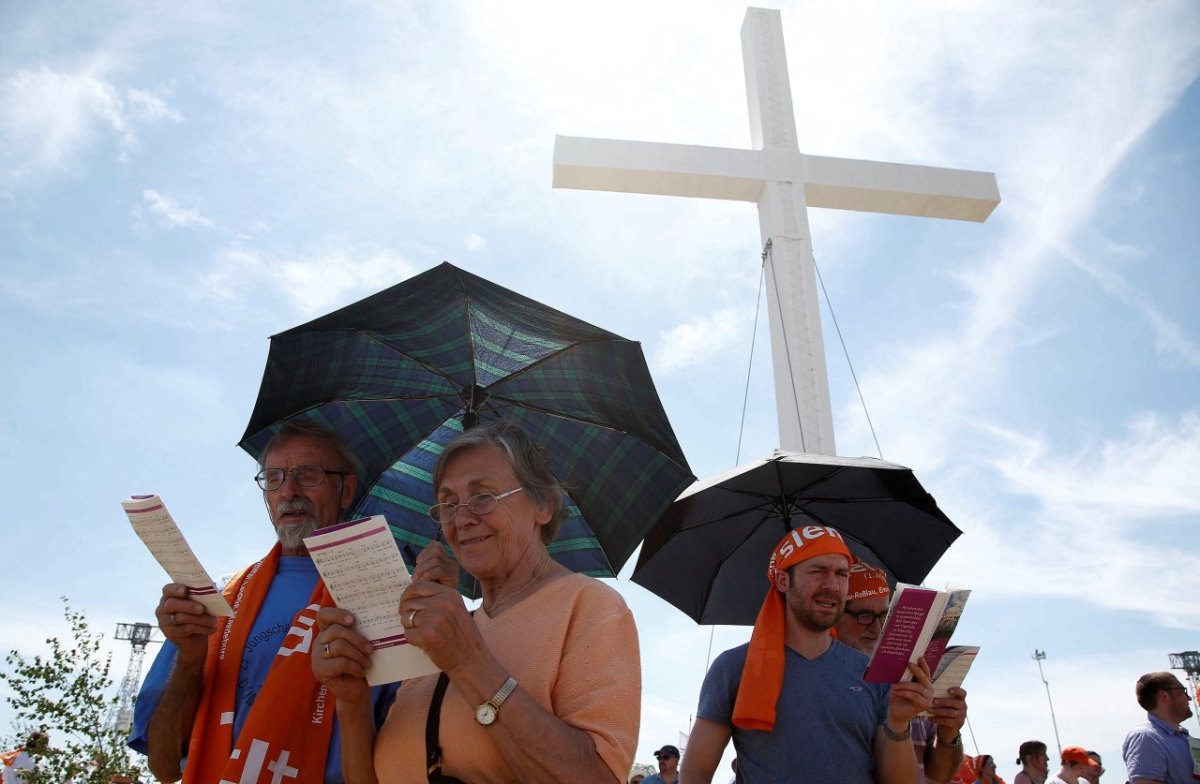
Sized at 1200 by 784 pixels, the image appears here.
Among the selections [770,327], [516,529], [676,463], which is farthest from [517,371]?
[770,327]

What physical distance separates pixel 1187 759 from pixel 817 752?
4.01 metres

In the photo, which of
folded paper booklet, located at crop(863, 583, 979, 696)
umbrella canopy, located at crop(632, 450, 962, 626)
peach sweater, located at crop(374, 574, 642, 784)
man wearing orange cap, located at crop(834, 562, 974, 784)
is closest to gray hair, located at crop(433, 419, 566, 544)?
peach sweater, located at crop(374, 574, 642, 784)

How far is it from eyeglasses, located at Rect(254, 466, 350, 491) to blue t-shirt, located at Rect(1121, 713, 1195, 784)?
5.37 m

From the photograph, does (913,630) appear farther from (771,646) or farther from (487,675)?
(487,675)

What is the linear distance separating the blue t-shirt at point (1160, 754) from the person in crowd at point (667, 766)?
4.66 m

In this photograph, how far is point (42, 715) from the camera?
7.71 meters

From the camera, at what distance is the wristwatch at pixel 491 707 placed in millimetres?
1689

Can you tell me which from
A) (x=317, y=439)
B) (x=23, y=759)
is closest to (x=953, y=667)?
(x=317, y=439)

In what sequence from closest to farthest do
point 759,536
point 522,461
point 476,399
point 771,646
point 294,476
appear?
point 522,461 < point 294,476 < point 771,646 < point 476,399 < point 759,536

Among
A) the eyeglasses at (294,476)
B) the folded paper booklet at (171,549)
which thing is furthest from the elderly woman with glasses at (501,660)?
the eyeglasses at (294,476)

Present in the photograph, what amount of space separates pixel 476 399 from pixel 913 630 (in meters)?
1.78

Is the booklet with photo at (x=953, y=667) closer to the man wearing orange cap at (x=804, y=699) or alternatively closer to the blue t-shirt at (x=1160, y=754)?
the man wearing orange cap at (x=804, y=699)

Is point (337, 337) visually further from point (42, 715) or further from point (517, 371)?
point (42, 715)

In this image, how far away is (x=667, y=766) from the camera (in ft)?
29.9
